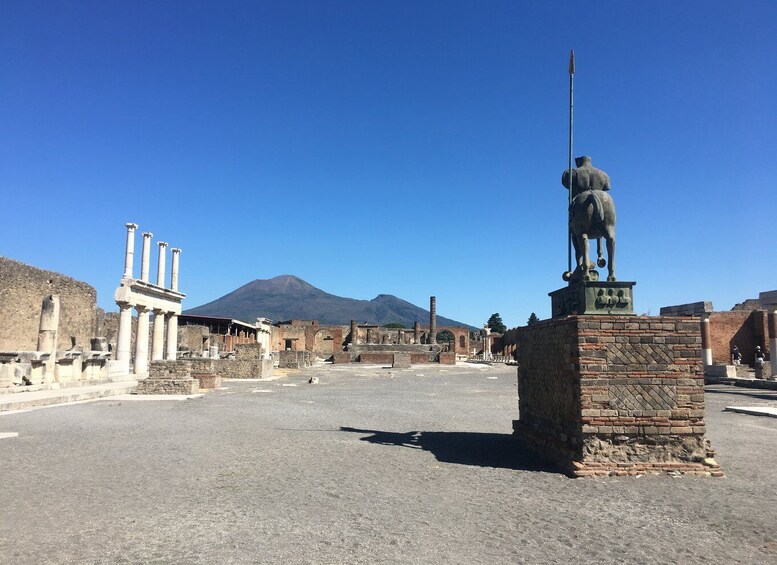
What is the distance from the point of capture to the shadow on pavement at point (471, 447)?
274 inches

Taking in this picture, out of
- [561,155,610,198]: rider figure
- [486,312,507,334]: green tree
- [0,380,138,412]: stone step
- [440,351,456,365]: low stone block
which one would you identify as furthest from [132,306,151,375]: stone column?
[486,312,507,334]: green tree

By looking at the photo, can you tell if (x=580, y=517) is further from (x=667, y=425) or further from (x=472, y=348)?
(x=472, y=348)

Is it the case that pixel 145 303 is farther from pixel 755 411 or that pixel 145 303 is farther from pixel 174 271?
pixel 755 411

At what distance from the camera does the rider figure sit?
301 inches

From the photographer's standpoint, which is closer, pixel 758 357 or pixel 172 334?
pixel 758 357

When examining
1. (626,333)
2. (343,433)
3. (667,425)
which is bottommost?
(343,433)

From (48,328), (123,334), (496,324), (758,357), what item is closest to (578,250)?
(48,328)

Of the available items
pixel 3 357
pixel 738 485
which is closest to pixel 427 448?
pixel 738 485

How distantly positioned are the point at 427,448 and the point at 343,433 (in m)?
1.90

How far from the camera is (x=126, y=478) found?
5.87 meters

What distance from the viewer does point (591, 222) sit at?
7.29 metres

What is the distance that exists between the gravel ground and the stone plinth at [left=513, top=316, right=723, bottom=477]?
1.03ft

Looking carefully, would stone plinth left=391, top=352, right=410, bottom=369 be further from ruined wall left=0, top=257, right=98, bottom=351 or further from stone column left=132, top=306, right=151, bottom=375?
ruined wall left=0, top=257, right=98, bottom=351

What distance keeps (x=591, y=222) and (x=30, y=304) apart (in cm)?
2934
